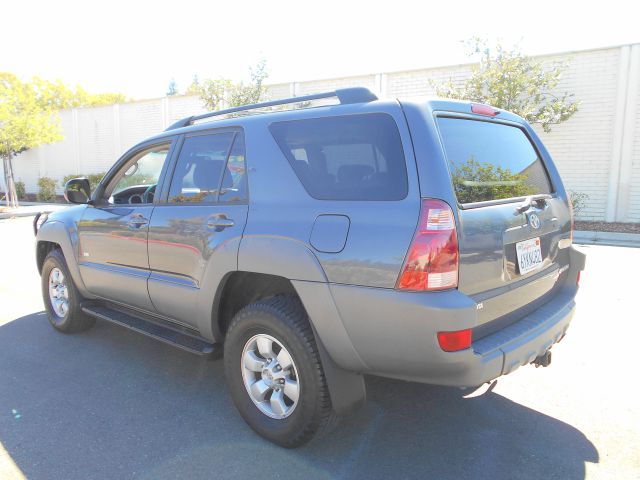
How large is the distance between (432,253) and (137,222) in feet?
7.94

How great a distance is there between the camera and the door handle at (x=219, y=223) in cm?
301

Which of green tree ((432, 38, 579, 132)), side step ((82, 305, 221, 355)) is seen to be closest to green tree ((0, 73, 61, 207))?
green tree ((432, 38, 579, 132))

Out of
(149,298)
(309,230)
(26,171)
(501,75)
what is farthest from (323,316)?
(26,171)

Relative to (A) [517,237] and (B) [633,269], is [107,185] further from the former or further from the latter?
(B) [633,269]

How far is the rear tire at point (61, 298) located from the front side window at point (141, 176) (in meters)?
0.89

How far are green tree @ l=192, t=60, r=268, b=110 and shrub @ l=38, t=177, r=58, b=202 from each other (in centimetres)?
1078

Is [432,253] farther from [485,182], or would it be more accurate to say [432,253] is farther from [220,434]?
[220,434]

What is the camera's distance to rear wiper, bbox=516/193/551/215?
2771 millimetres

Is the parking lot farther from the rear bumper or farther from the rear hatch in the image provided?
the rear hatch

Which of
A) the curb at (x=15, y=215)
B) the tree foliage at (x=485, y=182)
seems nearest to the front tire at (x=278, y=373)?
the tree foliage at (x=485, y=182)

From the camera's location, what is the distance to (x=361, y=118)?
103 inches

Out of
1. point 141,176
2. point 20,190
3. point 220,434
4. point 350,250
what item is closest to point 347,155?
point 350,250

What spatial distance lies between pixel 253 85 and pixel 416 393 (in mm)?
15775

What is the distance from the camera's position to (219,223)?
3.05 metres
